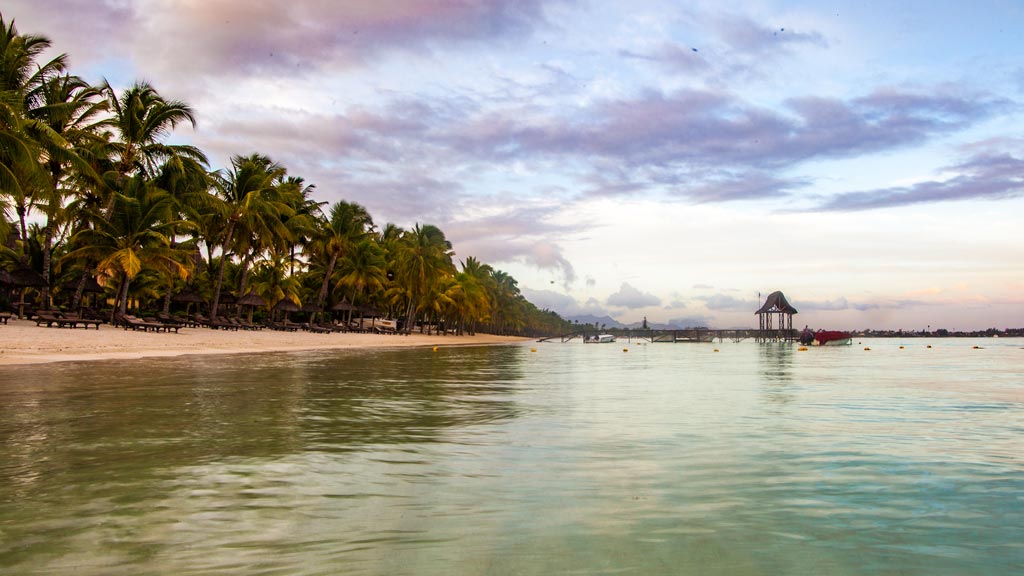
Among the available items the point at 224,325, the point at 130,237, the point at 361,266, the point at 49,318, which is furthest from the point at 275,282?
the point at 49,318

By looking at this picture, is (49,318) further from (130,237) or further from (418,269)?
(418,269)

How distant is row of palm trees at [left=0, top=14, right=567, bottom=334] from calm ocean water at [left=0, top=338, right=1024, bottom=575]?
1733 cm

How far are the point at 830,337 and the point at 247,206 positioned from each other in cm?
6721

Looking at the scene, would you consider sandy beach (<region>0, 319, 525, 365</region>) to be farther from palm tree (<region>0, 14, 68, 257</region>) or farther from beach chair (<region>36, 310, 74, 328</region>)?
palm tree (<region>0, 14, 68, 257</region>)

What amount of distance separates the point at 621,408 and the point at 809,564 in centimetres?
845

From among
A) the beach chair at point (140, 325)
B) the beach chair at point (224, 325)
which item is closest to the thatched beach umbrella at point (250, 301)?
the beach chair at point (224, 325)

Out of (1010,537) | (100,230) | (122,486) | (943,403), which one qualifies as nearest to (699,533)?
(1010,537)

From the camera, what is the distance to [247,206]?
42.7 metres

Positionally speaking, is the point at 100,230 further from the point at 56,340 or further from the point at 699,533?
the point at 699,533

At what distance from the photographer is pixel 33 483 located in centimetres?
563

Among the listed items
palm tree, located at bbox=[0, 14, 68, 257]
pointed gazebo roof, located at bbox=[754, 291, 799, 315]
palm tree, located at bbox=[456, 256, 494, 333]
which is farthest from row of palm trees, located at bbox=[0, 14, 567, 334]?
pointed gazebo roof, located at bbox=[754, 291, 799, 315]

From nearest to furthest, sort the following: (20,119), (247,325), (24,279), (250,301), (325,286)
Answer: (20,119), (24,279), (247,325), (250,301), (325,286)

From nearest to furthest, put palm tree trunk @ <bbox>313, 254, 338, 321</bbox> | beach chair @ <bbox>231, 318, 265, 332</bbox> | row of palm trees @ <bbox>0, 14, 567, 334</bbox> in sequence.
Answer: row of palm trees @ <bbox>0, 14, 567, 334</bbox> < beach chair @ <bbox>231, 318, 265, 332</bbox> < palm tree trunk @ <bbox>313, 254, 338, 321</bbox>

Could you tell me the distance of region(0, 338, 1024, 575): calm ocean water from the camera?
4102mm
